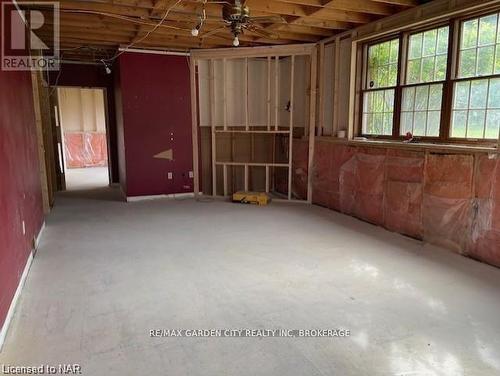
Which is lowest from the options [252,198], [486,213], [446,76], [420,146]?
[252,198]

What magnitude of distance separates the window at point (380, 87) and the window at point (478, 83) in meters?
0.90

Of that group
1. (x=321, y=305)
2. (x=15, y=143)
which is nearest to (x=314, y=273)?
(x=321, y=305)

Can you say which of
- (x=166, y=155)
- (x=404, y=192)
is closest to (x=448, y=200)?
(x=404, y=192)

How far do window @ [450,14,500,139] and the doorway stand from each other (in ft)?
30.4

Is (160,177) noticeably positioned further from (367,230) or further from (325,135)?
(367,230)

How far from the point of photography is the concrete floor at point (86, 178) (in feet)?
25.8

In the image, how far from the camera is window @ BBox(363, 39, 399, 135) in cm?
462

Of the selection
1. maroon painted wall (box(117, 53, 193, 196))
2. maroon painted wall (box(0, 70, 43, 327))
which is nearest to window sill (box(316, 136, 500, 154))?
maroon painted wall (box(117, 53, 193, 196))

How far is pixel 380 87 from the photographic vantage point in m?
4.81

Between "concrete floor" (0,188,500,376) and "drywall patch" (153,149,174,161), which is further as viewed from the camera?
"drywall patch" (153,149,174,161)

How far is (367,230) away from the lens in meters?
4.59

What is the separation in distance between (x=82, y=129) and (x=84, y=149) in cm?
61

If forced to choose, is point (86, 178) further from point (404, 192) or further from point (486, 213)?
point (486, 213)

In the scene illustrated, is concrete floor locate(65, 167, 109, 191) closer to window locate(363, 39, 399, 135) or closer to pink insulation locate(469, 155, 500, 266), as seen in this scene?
window locate(363, 39, 399, 135)
